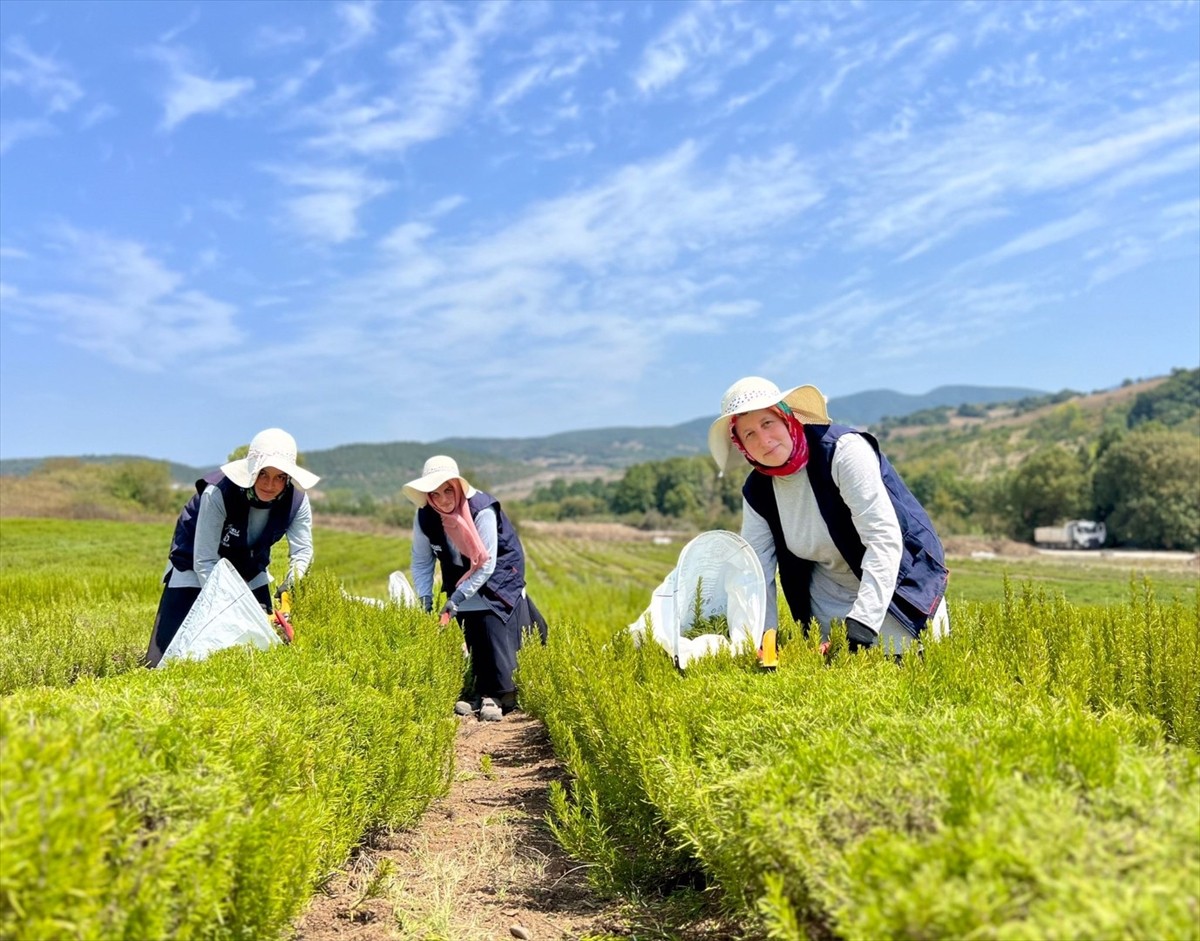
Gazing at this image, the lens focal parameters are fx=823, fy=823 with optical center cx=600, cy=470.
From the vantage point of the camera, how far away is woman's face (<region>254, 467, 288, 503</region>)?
4845mm

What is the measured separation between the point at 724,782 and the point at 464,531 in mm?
4225

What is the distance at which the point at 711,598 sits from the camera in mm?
4840

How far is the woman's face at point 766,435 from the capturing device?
3820 mm

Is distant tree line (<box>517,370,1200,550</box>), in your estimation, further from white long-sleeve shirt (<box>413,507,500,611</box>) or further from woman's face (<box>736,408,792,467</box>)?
woman's face (<box>736,408,792,467</box>)

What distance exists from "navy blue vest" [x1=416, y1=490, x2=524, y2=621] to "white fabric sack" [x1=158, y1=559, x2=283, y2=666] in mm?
2081

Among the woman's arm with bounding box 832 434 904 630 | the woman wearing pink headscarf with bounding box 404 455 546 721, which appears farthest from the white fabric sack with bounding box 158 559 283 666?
the woman's arm with bounding box 832 434 904 630

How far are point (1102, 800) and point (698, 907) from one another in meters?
1.45

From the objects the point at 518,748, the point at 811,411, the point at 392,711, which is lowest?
the point at 518,748

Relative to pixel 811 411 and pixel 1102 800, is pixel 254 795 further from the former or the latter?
pixel 811 411

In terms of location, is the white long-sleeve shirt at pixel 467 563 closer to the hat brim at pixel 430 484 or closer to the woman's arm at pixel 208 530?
the hat brim at pixel 430 484

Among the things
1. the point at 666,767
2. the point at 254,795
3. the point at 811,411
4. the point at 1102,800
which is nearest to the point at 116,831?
the point at 254,795

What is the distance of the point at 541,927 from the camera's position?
2740 millimetres

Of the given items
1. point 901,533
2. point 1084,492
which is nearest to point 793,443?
point 901,533

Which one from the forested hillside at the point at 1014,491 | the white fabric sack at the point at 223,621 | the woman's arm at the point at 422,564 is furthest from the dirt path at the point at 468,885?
the forested hillside at the point at 1014,491
